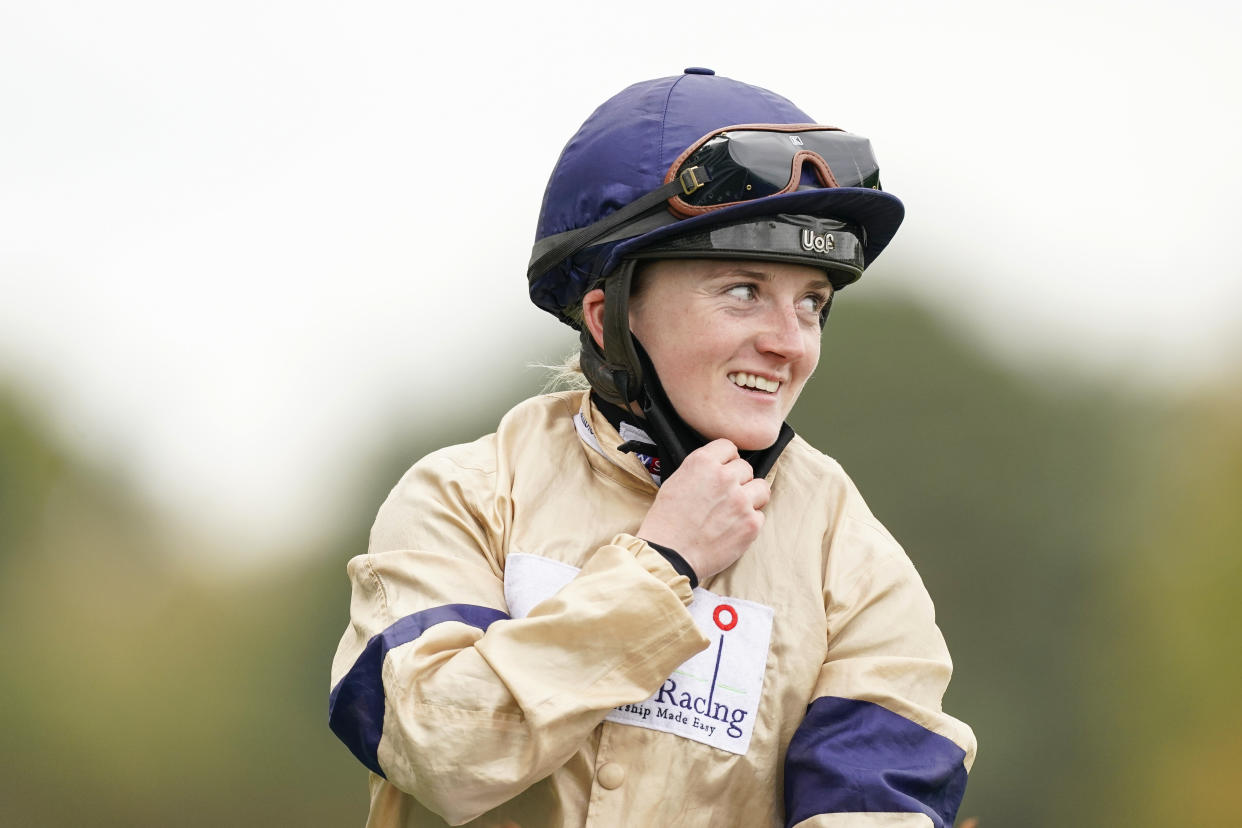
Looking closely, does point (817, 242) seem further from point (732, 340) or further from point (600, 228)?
point (600, 228)

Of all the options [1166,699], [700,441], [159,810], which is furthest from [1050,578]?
[700,441]

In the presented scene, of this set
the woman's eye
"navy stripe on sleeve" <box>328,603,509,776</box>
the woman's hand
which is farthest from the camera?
the woman's eye

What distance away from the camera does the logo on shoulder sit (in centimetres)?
274

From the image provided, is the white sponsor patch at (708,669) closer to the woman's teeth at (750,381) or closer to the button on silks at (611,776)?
the button on silks at (611,776)

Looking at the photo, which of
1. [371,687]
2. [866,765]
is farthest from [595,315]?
[866,765]

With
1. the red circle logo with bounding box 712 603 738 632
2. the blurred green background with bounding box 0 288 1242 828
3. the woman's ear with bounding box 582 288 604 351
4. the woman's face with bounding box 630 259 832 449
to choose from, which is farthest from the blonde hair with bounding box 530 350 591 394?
the blurred green background with bounding box 0 288 1242 828

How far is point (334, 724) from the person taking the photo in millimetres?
2576

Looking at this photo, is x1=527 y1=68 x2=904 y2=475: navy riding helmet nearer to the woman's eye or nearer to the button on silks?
the woman's eye

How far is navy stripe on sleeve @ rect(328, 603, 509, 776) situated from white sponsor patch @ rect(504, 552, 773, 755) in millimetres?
163

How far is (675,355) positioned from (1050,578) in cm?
1235

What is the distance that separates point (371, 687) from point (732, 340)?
927 mm

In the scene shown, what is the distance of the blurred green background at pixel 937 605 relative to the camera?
11.9m

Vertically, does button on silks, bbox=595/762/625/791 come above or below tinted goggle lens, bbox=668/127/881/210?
below

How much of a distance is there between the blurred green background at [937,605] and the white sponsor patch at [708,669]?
9.82 meters
